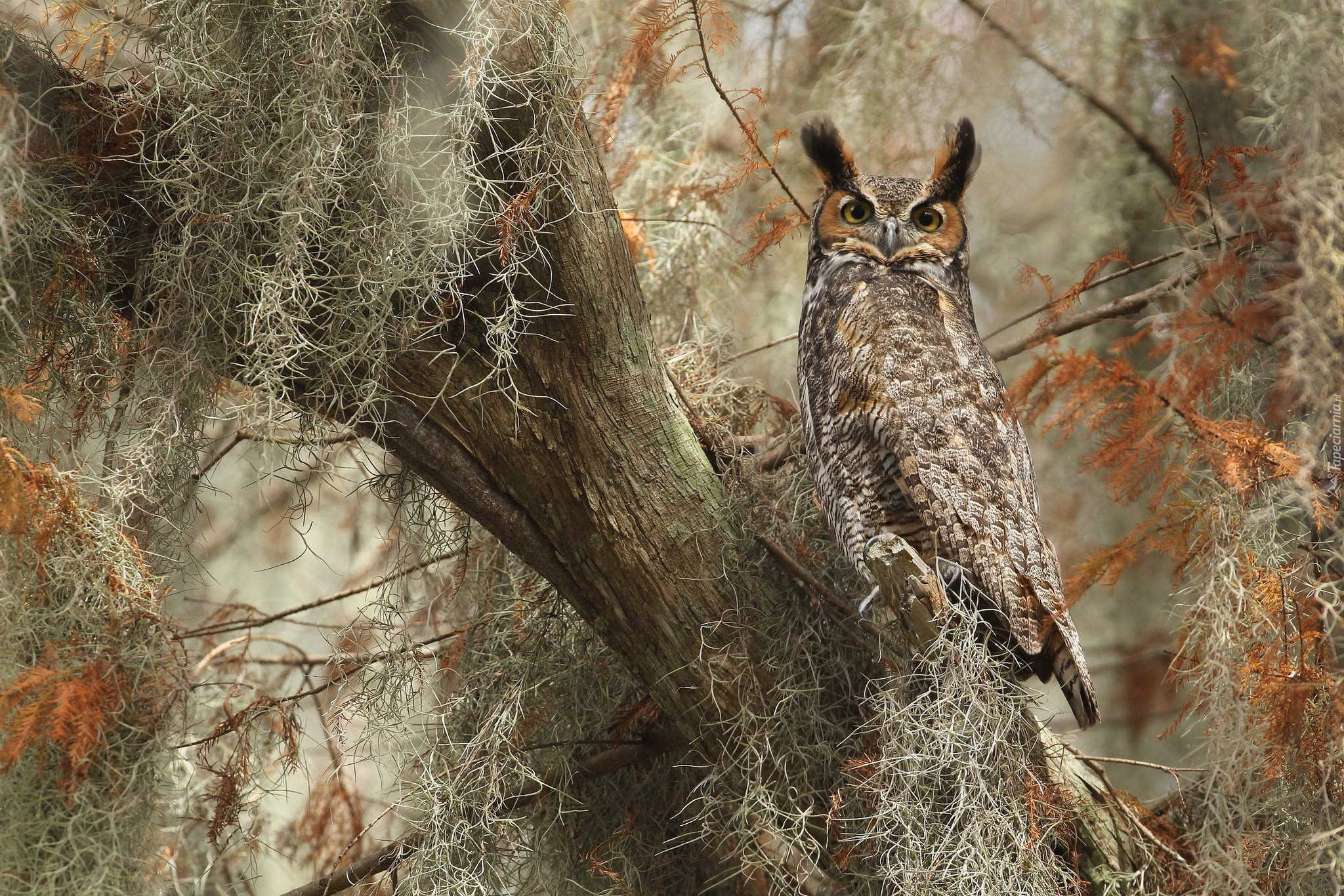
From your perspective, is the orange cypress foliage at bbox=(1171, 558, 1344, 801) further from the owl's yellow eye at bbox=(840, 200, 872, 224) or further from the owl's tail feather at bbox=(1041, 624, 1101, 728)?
the owl's yellow eye at bbox=(840, 200, 872, 224)

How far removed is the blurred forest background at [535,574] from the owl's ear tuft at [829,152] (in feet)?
0.53

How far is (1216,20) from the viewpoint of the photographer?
2.66 metres

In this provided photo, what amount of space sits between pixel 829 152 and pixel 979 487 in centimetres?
80

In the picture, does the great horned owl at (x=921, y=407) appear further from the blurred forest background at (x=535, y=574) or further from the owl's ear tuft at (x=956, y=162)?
the blurred forest background at (x=535, y=574)

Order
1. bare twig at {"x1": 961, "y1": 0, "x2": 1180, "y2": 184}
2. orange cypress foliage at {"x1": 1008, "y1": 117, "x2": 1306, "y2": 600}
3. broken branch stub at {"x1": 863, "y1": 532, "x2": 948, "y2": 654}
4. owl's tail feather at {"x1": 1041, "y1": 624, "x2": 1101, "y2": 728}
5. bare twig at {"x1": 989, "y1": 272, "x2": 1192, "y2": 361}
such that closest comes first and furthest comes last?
orange cypress foliage at {"x1": 1008, "y1": 117, "x2": 1306, "y2": 600} < broken branch stub at {"x1": 863, "y1": 532, "x2": 948, "y2": 654} < owl's tail feather at {"x1": 1041, "y1": 624, "x2": 1101, "y2": 728} < bare twig at {"x1": 989, "y1": 272, "x2": 1192, "y2": 361} < bare twig at {"x1": 961, "y1": 0, "x2": 1180, "y2": 184}

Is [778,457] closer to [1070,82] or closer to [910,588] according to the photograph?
[910,588]

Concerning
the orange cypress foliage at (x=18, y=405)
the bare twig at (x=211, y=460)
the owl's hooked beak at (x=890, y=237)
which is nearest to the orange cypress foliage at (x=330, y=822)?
the bare twig at (x=211, y=460)

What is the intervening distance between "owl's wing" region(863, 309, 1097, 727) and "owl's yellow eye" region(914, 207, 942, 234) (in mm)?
322

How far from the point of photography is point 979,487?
170 cm

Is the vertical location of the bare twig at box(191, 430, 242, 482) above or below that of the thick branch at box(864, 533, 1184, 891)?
above

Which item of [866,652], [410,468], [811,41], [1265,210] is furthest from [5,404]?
[811,41]

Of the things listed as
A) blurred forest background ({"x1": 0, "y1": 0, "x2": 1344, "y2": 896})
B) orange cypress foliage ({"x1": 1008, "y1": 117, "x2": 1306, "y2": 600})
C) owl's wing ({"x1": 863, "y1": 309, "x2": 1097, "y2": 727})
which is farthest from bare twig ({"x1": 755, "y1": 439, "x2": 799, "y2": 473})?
orange cypress foliage ({"x1": 1008, "y1": 117, "x2": 1306, "y2": 600})

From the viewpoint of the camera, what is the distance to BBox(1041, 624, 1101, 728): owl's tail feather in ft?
5.28

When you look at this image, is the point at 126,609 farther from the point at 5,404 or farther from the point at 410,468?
the point at 410,468
